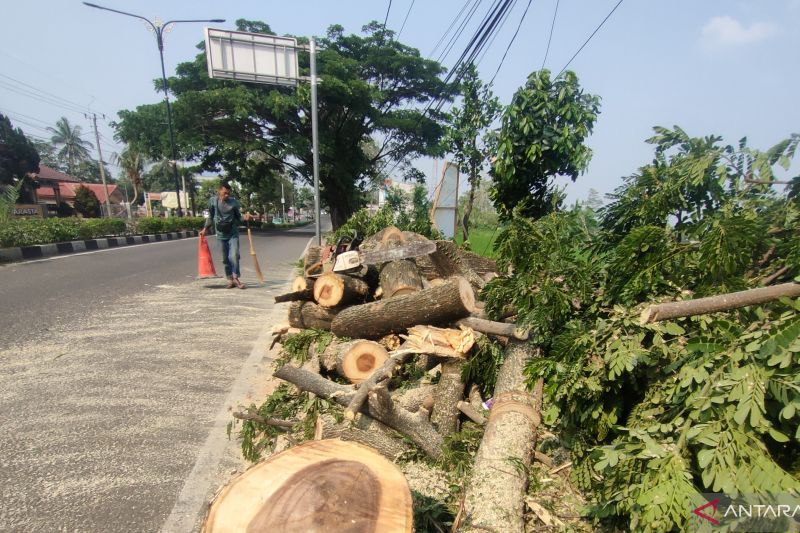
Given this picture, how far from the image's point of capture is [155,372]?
3.68 m

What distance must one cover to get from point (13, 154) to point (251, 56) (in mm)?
31700

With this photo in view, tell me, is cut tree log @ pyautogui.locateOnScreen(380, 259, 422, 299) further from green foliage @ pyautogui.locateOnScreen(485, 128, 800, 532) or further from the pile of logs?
green foliage @ pyautogui.locateOnScreen(485, 128, 800, 532)

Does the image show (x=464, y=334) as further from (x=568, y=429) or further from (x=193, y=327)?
(x=193, y=327)

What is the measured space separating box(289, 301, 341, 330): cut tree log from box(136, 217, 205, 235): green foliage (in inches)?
678

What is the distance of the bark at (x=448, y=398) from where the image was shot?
2.74 meters

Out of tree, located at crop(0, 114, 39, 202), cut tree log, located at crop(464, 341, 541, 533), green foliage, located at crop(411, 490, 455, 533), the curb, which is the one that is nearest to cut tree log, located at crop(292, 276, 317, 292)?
cut tree log, located at crop(464, 341, 541, 533)

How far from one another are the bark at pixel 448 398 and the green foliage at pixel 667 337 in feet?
1.96

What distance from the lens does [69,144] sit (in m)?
59.3

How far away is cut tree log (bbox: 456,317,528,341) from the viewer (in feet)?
9.70

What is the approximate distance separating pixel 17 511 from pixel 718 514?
313cm

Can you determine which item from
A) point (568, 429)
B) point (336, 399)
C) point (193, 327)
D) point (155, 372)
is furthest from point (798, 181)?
point (193, 327)

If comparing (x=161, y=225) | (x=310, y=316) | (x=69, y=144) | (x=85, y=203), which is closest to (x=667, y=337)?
(x=310, y=316)

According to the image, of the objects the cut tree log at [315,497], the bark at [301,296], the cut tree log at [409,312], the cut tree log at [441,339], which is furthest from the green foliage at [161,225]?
the cut tree log at [315,497]

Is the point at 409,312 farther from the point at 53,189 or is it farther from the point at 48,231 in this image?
the point at 53,189
